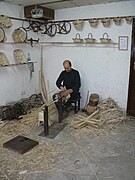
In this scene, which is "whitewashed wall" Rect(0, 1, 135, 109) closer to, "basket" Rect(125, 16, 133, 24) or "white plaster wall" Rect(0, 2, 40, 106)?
"white plaster wall" Rect(0, 2, 40, 106)

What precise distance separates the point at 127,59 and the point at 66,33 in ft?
5.04

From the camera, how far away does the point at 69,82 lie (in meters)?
4.36

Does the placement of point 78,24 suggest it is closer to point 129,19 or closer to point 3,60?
point 129,19

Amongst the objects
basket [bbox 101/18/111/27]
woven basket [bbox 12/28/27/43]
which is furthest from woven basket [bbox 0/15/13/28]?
basket [bbox 101/18/111/27]

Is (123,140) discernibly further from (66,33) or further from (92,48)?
(66,33)

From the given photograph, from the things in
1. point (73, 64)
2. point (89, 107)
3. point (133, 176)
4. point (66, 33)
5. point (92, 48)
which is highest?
point (66, 33)

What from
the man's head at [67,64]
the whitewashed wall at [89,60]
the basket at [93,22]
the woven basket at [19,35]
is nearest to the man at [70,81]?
the man's head at [67,64]

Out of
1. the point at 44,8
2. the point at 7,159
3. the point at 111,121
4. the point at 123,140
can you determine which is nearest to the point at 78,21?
the point at 44,8

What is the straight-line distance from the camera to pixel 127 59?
13.0 ft

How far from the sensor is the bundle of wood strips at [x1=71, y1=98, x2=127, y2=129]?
3.72 metres

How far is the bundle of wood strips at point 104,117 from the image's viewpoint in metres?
3.72

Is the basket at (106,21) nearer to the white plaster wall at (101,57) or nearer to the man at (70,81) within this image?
the white plaster wall at (101,57)

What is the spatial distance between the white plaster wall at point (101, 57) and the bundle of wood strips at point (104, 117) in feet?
0.88

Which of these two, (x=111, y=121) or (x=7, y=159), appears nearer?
(x=7, y=159)
